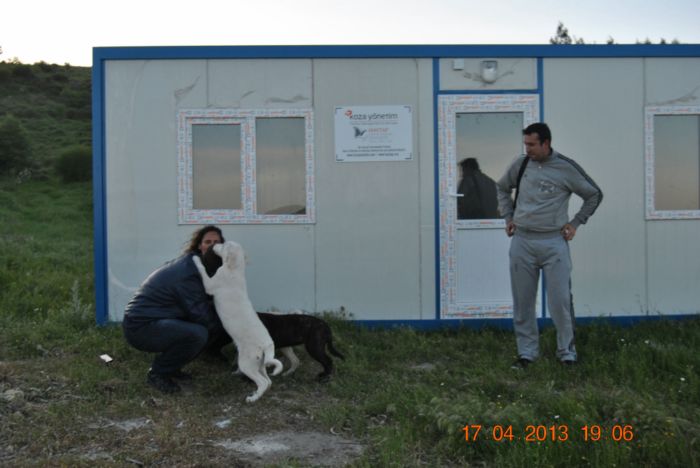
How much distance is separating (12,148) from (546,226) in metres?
27.1

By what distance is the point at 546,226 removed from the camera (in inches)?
234

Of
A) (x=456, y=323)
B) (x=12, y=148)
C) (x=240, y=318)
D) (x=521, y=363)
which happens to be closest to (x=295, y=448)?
(x=240, y=318)

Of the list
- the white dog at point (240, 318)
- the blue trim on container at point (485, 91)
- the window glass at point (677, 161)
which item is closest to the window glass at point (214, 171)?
the white dog at point (240, 318)

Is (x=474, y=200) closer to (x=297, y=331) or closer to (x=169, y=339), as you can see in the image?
(x=297, y=331)

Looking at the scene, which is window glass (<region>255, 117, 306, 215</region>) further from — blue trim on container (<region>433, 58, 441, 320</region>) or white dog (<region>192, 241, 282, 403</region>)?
white dog (<region>192, 241, 282, 403</region>)

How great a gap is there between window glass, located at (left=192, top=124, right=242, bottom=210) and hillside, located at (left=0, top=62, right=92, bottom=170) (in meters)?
25.2

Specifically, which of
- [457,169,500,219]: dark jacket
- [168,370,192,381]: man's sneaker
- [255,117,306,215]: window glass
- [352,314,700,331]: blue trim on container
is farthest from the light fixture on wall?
[168,370,192,381]: man's sneaker

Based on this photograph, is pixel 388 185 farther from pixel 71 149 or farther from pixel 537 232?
pixel 71 149

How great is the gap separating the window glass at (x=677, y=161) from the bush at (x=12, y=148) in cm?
2542

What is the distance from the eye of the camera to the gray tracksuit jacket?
19.5ft

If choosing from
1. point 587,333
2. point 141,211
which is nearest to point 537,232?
point 587,333

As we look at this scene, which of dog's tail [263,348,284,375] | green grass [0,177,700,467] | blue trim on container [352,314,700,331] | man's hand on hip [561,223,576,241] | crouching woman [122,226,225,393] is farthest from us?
blue trim on container [352,314,700,331]

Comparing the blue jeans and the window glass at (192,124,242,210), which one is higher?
the window glass at (192,124,242,210)

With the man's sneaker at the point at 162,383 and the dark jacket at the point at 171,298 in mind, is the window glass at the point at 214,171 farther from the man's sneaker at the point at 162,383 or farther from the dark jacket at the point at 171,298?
the man's sneaker at the point at 162,383
